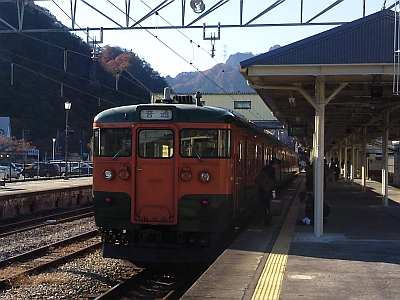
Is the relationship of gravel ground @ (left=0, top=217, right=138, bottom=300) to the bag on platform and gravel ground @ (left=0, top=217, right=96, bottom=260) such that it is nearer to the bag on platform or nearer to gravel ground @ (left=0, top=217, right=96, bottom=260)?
gravel ground @ (left=0, top=217, right=96, bottom=260)

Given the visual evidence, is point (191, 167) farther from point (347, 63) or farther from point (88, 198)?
point (88, 198)

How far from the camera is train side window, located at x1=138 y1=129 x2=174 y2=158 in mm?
9562

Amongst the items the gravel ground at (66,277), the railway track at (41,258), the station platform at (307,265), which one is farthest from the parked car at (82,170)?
the station platform at (307,265)

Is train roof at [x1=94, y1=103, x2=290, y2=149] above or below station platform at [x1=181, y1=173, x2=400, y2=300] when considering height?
above

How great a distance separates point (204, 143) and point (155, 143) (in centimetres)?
79

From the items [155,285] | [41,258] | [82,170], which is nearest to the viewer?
[155,285]

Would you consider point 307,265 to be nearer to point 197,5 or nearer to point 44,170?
point 197,5

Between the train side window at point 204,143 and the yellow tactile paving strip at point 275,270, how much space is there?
5.90ft

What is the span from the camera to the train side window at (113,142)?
9.67m

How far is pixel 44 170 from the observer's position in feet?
140

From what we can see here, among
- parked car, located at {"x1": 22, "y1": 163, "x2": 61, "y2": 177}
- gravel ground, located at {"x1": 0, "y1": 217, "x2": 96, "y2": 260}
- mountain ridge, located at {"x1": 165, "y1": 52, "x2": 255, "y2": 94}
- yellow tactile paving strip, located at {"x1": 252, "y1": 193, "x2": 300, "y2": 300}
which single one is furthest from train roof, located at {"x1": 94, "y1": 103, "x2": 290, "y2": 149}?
mountain ridge, located at {"x1": 165, "y1": 52, "x2": 255, "y2": 94}

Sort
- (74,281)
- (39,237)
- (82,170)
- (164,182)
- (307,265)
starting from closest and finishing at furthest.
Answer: (307,265) < (74,281) < (164,182) < (39,237) < (82,170)

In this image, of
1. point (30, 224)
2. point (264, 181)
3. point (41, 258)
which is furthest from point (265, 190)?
point (30, 224)

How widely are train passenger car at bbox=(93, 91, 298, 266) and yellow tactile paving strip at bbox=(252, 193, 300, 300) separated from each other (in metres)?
1.00
